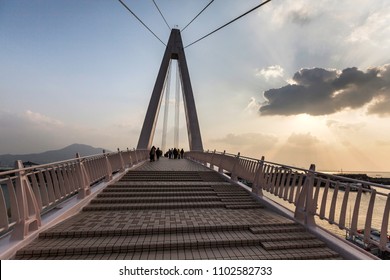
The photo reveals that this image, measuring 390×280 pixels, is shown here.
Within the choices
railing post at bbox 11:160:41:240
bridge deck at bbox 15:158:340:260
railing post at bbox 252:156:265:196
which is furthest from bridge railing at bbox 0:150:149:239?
railing post at bbox 252:156:265:196

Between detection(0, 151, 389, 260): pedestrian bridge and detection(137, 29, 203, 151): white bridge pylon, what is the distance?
20.6 m

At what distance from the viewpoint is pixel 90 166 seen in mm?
6852

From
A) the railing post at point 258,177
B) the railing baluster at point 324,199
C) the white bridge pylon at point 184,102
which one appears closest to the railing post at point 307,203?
the railing baluster at point 324,199

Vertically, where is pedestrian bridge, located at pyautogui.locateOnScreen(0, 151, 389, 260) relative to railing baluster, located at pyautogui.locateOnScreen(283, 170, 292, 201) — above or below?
below

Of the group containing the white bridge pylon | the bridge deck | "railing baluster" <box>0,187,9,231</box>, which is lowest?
the bridge deck

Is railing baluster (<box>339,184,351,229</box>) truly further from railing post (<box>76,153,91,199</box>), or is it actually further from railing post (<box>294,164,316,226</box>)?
railing post (<box>76,153,91,199</box>)

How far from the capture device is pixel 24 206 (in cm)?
383

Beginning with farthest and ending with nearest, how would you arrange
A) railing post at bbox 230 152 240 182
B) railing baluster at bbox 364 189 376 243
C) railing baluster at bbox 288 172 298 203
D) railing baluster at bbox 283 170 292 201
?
railing post at bbox 230 152 240 182 → railing baluster at bbox 283 170 292 201 → railing baluster at bbox 288 172 298 203 → railing baluster at bbox 364 189 376 243

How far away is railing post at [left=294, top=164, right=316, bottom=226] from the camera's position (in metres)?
4.93

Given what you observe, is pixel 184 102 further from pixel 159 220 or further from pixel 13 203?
pixel 13 203

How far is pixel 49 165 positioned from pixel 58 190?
21.8 inches

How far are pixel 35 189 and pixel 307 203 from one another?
5137 mm

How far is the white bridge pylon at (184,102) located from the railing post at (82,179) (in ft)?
67.1
